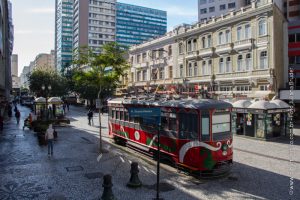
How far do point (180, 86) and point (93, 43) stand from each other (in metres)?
86.8

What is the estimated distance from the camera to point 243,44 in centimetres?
3319

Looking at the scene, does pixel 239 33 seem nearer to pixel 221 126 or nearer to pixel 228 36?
pixel 228 36

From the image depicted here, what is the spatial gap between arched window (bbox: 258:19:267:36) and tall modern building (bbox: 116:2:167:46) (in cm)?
12078

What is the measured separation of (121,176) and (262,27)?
26.4m

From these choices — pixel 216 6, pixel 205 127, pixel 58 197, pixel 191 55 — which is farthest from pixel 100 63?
pixel 216 6

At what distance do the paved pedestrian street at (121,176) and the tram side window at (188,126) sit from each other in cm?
175

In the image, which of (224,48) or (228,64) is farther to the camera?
(224,48)

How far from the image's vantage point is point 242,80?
3325 cm

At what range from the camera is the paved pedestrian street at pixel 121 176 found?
1004 cm

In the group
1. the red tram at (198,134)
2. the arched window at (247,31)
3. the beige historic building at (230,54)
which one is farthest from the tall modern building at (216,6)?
the red tram at (198,134)

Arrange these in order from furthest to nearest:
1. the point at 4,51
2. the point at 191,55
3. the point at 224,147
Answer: the point at 4,51 < the point at 191,55 < the point at 224,147

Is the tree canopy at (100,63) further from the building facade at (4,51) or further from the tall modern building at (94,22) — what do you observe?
the tall modern building at (94,22)

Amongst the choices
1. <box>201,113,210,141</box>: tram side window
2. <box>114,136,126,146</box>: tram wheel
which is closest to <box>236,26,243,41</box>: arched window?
<box>114,136,126,146</box>: tram wheel

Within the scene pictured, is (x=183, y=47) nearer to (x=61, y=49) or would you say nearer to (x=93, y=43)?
(x=93, y=43)
